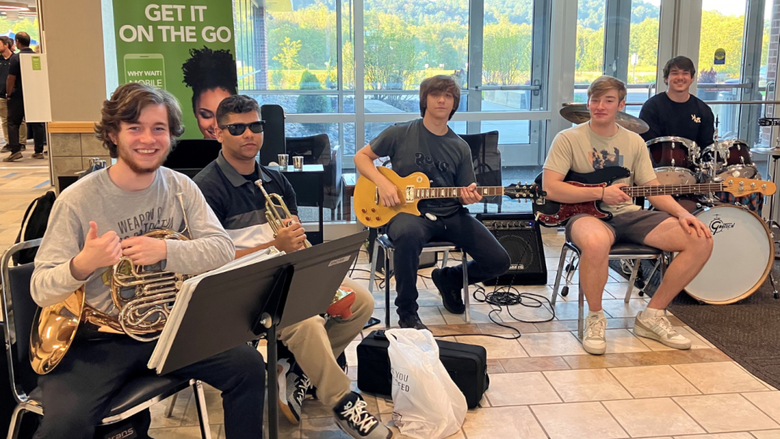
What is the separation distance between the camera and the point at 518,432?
93.8 inches

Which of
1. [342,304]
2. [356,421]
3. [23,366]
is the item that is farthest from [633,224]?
[23,366]

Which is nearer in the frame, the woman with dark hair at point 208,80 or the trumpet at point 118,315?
the trumpet at point 118,315

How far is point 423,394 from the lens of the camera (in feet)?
7.66

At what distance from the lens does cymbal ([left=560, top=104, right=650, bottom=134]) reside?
3.80 metres

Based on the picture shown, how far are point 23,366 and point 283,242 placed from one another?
83cm

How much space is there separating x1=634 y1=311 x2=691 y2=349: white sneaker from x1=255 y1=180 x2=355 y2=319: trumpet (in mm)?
1609

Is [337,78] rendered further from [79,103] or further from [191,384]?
[191,384]

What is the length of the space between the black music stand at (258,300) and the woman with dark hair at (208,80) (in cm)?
243

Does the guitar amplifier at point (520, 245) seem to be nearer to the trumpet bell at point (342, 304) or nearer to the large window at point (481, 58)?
the large window at point (481, 58)

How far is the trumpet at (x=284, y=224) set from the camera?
229 centimetres

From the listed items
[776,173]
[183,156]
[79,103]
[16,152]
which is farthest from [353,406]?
[16,152]

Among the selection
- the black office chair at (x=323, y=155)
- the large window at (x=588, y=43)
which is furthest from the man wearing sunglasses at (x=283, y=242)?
the large window at (x=588, y=43)

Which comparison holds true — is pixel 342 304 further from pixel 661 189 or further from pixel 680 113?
pixel 680 113

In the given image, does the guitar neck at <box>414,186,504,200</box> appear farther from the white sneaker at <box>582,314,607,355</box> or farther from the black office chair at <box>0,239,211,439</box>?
the black office chair at <box>0,239,211,439</box>
